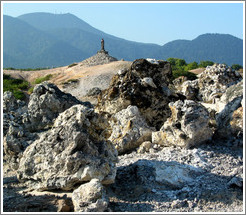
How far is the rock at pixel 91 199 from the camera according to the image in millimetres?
6352

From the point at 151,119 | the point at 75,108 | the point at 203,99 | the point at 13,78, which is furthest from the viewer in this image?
the point at 13,78

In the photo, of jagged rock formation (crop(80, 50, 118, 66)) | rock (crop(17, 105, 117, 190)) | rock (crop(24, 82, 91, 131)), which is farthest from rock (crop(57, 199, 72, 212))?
jagged rock formation (crop(80, 50, 118, 66))

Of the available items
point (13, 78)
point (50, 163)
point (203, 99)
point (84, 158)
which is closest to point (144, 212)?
point (84, 158)

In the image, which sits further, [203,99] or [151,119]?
[203,99]

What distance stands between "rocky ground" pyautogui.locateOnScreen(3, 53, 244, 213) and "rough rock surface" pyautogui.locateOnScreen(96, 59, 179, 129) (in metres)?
0.04

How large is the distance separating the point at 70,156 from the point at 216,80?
1885 cm

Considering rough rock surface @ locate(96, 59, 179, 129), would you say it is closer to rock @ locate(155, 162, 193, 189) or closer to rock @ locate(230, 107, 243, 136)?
rock @ locate(230, 107, 243, 136)

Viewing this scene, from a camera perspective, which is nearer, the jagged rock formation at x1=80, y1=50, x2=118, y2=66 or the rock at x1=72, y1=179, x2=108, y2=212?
the rock at x1=72, y1=179, x2=108, y2=212

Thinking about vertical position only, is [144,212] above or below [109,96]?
below

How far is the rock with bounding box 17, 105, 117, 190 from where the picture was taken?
7352 mm

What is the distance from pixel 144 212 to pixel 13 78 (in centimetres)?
4781

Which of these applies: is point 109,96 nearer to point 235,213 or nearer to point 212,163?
point 212,163

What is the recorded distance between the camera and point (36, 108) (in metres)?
11.9

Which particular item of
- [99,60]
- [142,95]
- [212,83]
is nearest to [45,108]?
[142,95]
